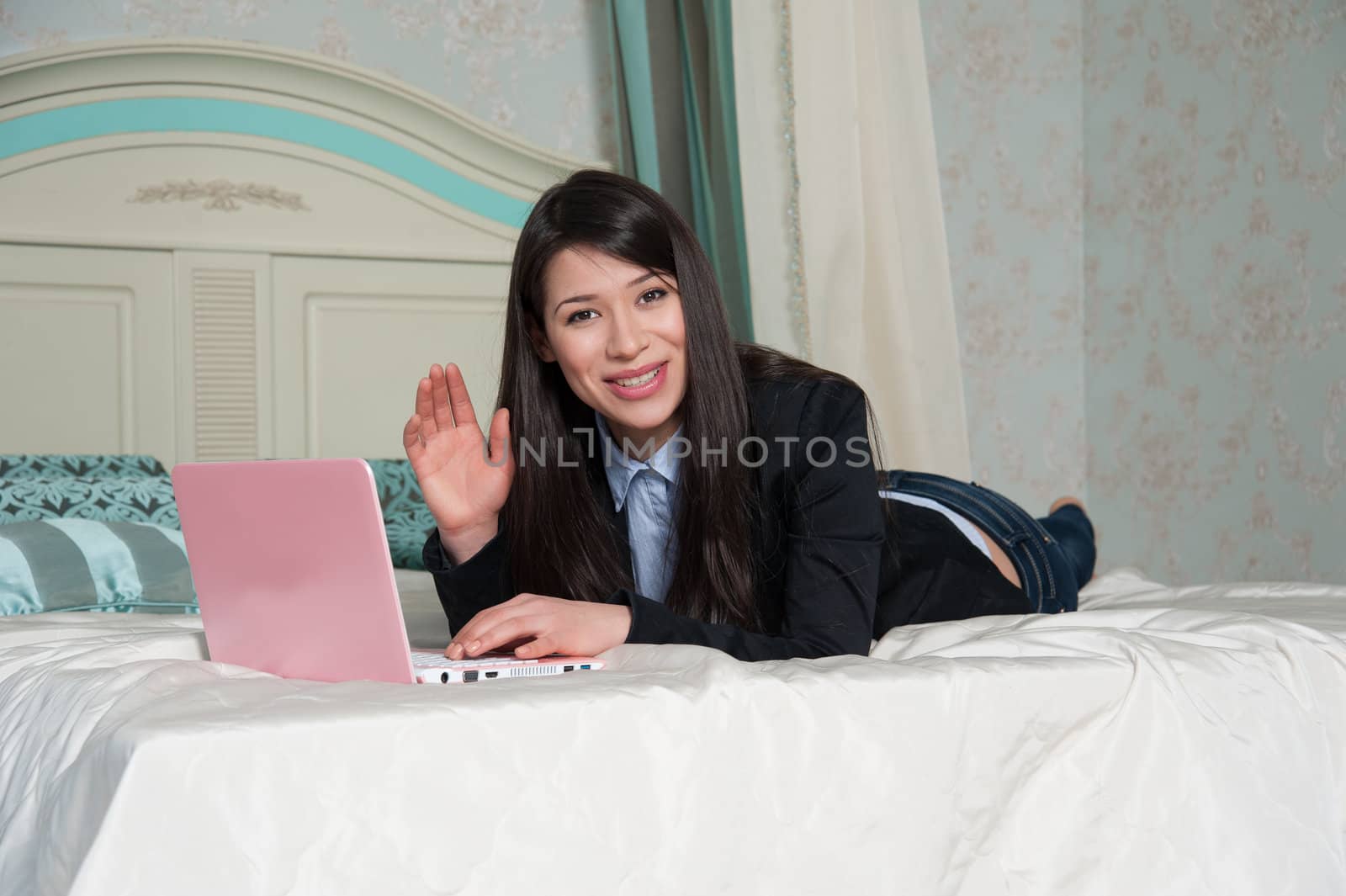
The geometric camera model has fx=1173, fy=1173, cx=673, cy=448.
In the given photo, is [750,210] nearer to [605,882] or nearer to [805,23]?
[805,23]

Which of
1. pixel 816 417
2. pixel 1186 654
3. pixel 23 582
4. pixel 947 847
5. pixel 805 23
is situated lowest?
pixel 947 847

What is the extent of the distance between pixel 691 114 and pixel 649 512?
4.72 feet

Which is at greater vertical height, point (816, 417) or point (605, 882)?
point (816, 417)

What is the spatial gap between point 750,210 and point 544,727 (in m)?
1.71

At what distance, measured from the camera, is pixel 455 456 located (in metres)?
1.36

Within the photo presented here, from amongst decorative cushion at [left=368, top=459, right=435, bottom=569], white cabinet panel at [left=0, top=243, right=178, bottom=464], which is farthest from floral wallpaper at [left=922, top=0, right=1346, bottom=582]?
white cabinet panel at [left=0, top=243, right=178, bottom=464]

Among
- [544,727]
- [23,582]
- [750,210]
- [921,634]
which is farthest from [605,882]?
[750,210]

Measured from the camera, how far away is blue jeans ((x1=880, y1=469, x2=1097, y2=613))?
1801 mm

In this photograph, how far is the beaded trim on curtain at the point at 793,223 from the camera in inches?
91.1

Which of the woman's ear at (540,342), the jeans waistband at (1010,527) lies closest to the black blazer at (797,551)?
the woman's ear at (540,342)

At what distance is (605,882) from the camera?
31.1 inches

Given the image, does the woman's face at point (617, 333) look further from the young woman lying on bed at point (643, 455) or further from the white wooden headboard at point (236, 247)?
the white wooden headboard at point (236, 247)

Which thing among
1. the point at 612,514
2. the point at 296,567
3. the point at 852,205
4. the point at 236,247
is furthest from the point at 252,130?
the point at 296,567

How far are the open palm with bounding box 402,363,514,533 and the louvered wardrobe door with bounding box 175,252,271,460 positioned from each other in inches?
53.3
